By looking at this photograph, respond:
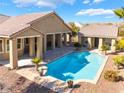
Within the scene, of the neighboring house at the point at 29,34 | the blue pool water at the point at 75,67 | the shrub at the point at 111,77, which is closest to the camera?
the shrub at the point at 111,77

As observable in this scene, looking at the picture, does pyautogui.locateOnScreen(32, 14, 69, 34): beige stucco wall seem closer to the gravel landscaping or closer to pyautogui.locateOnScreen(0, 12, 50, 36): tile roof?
pyautogui.locateOnScreen(0, 12, 50, 36): tile roof

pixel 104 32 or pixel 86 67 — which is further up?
pixel 104 32

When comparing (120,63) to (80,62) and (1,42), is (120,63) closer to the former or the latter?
(80,62)

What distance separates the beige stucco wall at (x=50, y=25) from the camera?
31552mm

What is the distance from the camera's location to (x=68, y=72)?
23578 millimetres

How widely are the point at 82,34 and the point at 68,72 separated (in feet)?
63.4

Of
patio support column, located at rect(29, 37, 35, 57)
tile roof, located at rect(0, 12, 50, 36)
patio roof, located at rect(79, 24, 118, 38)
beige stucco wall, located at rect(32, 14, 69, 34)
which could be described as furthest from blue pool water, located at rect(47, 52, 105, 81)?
tile roof, located at rect(0, 12, 50, 36)

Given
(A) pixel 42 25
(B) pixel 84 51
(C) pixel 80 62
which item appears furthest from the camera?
(B) pixel 84 51

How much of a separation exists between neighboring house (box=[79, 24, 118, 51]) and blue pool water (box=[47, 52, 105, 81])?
5589 mm

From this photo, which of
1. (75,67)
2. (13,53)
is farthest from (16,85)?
(75,67)

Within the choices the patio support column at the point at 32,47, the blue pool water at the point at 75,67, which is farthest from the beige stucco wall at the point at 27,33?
the blue pool water at the point at 75,67

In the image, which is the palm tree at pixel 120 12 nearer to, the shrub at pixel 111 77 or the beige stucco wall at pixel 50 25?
the shrub at pixel 111 77

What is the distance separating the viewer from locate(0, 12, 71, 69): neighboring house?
21.6 meters

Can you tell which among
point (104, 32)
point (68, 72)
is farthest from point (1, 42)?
point (104, 32)
